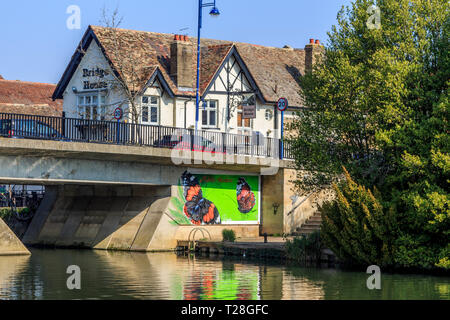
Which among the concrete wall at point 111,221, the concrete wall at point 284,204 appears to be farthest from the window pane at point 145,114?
the concrete wall at point 284,204

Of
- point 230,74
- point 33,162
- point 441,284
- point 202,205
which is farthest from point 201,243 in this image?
point 441,284

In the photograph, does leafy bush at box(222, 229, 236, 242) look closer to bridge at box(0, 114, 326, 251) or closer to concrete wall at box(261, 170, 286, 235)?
bridge at box(0, 114, 326, 251)

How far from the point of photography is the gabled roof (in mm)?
49250

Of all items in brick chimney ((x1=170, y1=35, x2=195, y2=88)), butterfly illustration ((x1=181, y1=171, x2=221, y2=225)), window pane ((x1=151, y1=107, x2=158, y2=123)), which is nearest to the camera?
butterfly illustration ((x1=181, y1=171, x2=221, y2=225))

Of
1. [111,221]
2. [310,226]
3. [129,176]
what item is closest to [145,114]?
[111,221]

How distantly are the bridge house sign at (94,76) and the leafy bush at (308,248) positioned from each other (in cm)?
1867

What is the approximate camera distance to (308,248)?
3509 centimetres

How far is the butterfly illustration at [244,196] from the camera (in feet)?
154

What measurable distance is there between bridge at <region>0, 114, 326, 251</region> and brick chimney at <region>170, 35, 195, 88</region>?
16.6ft

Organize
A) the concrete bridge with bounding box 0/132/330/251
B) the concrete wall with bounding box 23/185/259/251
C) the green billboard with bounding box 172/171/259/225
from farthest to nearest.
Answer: the green billboard with bounding box 172/171/259/225 → the concrete wall with bounding box 23/185/259/251 → the concrete bridge with bounding box 0/132/330/251

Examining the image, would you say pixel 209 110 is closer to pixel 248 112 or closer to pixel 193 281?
pixel 248 112

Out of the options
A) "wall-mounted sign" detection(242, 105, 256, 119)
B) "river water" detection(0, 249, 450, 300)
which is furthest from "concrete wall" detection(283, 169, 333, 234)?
"river water" detection(0, 249, 450, 300)

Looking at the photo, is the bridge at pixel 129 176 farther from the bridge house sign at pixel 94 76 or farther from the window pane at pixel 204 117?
the bridge house sign at pixel 94 76

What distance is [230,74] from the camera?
5112 centimetres
